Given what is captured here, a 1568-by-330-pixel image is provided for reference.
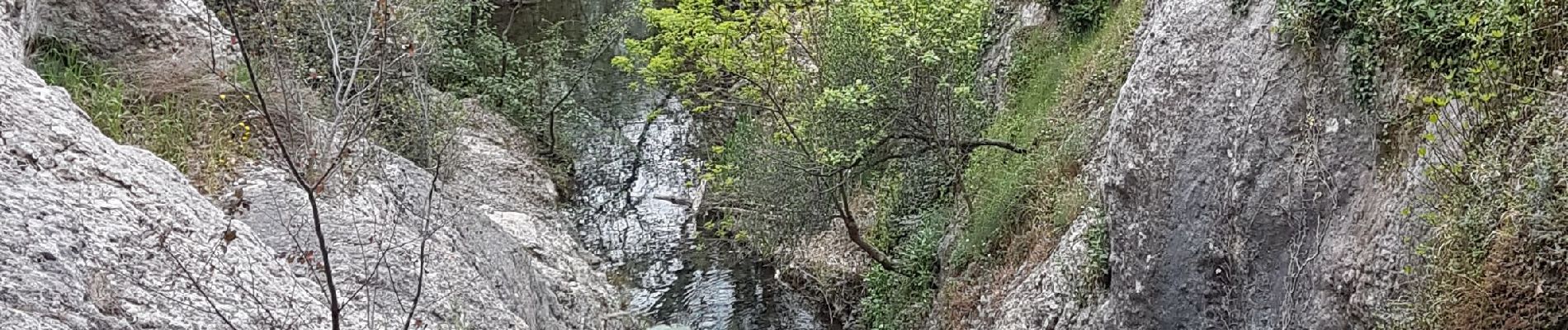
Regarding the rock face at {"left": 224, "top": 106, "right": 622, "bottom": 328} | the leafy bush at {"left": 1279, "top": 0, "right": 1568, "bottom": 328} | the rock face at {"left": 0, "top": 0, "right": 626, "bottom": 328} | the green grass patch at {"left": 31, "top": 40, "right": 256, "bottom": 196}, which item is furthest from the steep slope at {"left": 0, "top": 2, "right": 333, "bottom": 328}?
the leafy bush at {"left": 1279, "top": 0, "right": 1568, "bottom": 328}

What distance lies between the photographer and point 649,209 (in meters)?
18.5

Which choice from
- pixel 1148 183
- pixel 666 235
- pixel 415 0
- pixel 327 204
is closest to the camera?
pixel 1148 183

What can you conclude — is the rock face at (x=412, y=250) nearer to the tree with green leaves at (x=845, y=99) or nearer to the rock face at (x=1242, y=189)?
the tree with green leaves at (x=845, y=99)

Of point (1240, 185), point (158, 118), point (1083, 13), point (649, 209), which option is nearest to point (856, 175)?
point (1083, 13)

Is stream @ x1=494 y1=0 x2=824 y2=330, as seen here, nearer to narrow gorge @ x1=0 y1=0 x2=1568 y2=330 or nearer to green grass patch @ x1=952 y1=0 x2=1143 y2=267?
narrow gorge @ x1=0 y1=0 x2=1568 y2=330

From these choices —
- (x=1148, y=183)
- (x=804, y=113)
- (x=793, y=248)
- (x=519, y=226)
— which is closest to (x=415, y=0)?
(x=519, y=226)

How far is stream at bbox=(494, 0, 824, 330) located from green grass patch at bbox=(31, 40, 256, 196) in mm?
6344

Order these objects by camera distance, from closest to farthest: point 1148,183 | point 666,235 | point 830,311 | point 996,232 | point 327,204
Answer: point 1148,183, point 327,204, point 996,232, point 830,311, point 666,235

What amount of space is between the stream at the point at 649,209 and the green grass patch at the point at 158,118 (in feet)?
20.8

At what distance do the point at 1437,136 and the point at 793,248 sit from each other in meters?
10.2

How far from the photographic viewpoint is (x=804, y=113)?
539 inches

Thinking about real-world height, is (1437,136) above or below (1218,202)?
above

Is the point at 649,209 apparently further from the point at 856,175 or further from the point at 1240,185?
the point at 1240,185

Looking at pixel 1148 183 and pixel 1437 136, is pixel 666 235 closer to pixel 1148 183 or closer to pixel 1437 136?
pixel 1148 183
